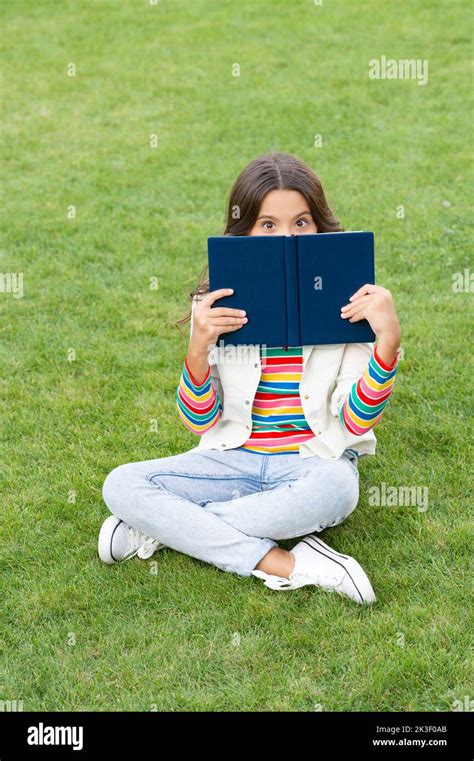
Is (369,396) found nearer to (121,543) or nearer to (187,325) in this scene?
(121,543)

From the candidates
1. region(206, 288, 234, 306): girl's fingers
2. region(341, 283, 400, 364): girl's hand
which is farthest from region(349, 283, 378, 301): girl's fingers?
region(206, 288, 234, 306): girl's fingers

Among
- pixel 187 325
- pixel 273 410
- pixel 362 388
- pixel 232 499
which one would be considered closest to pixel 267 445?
pixel 273 410

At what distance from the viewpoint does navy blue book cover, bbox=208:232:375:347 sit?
3145 millimetres

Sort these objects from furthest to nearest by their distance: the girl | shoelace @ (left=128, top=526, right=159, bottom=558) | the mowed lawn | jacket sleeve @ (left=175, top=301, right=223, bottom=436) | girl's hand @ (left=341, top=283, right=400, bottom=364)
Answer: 1. shoelace @ (left=128, top=526, right=159, bottom=558)
2. jacket sleeve @ (left=175, top=301, right=223, bottom=436)
3. the girl
4. girl's hand @ (left=341, top=283, right=400, bottom=364)
5. the mowed lawn

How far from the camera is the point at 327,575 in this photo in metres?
3.22

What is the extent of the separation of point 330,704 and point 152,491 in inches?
39.8

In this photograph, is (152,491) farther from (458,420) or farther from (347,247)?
(458,420)

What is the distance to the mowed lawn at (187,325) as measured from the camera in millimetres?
2980

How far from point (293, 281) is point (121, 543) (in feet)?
3.71

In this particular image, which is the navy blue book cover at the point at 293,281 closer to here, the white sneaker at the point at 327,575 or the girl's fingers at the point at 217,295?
the girl's fingers at the point at 217,295

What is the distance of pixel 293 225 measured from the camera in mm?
3391

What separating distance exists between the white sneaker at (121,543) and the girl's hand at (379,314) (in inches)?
43.4

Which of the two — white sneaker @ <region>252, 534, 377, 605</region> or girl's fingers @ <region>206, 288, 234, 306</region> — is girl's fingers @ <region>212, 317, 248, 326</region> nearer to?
girl's fingers @ <region>206, 288, 234, 306</region>

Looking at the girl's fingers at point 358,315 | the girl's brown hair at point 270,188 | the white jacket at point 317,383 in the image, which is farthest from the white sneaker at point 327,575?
the girl's brown hair at point 270,188
